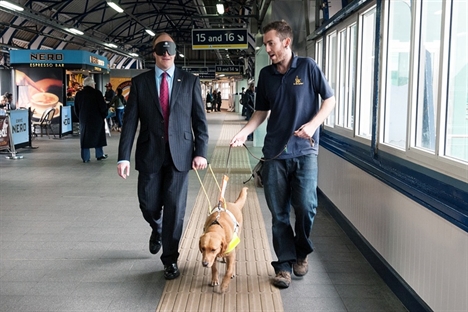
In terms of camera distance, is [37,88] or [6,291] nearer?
[6,291]

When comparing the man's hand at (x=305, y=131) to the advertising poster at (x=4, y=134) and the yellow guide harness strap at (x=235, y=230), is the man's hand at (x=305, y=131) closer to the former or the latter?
the yellow guide harness strap at (x=235, y=230)

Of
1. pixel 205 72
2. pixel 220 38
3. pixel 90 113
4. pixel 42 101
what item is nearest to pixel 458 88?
pixel 90 113

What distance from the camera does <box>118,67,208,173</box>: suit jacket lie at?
3611mm

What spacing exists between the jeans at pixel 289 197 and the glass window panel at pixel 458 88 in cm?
99

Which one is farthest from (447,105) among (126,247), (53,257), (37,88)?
(37,88)

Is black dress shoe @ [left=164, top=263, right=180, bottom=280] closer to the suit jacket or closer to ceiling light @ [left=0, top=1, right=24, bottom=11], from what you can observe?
the suit jacket

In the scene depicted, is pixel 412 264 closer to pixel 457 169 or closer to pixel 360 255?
pixel 457 169

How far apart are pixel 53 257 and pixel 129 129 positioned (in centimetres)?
140

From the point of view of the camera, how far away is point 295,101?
348 cm

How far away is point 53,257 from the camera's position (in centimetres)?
423

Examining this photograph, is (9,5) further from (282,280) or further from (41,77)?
(282,280)

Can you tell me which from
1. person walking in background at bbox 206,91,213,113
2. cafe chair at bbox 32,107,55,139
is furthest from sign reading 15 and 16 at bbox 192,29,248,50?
person walking in background at bbox 206,91,213,113

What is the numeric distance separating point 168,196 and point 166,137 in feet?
1.44

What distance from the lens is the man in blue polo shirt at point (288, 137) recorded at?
3.46m
